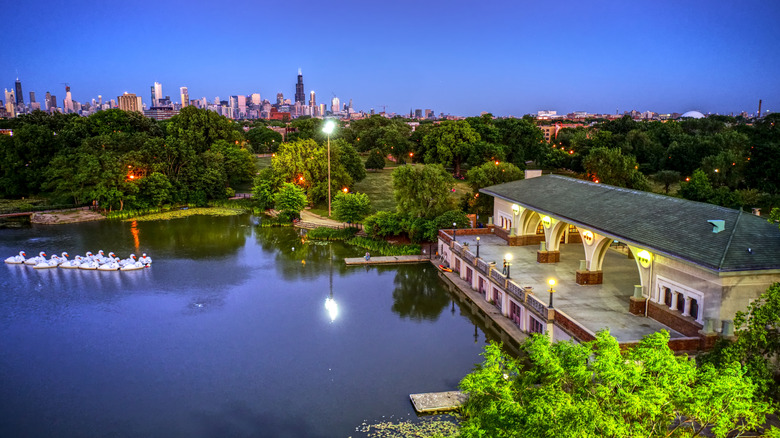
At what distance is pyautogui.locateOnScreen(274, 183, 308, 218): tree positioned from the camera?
51.2m

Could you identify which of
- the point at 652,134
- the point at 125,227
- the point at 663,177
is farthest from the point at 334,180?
the point at 652,134

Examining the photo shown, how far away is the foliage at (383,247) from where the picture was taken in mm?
39750

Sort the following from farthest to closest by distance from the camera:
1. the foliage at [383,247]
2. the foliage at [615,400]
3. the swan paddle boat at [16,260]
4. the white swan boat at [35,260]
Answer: the foliage at [383,247]
the swan paddle boat at [16,260]
the white swan boat at [35,260]
the foliage at [615,400]

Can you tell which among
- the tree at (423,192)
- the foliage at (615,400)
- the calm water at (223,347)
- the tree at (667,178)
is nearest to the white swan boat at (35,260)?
the calm water at (223,347)

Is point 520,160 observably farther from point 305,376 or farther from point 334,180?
point 305,376

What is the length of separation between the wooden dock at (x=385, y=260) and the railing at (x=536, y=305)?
14423 millimetres

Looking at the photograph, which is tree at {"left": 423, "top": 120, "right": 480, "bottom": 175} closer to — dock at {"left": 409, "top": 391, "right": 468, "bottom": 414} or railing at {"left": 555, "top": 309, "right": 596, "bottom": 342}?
railing at {"left": 555, "top": 309, "right": 596, "bottom": 342}

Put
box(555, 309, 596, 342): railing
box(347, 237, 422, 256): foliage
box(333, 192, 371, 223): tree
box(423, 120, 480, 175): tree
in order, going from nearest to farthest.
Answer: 1. box(555, 309, 596, 342): railing
2. box(347, 237, 422, 256): foliage
3. box(333, 192, 371, 223): tree
4. box(423, 120, 480, 175): tree

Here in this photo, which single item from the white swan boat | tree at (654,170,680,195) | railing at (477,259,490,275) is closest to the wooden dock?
railing at (477,259,490,275)

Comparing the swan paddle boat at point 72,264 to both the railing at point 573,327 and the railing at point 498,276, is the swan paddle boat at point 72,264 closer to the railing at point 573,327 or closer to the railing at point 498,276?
the railing at point 498,276

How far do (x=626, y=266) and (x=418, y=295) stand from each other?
11.7 metres

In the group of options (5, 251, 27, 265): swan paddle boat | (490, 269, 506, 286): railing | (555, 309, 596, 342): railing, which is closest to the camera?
(555, 309, 596, 342): railing

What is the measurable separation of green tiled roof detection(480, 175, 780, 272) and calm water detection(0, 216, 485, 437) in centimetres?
792

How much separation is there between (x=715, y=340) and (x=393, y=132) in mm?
80947
